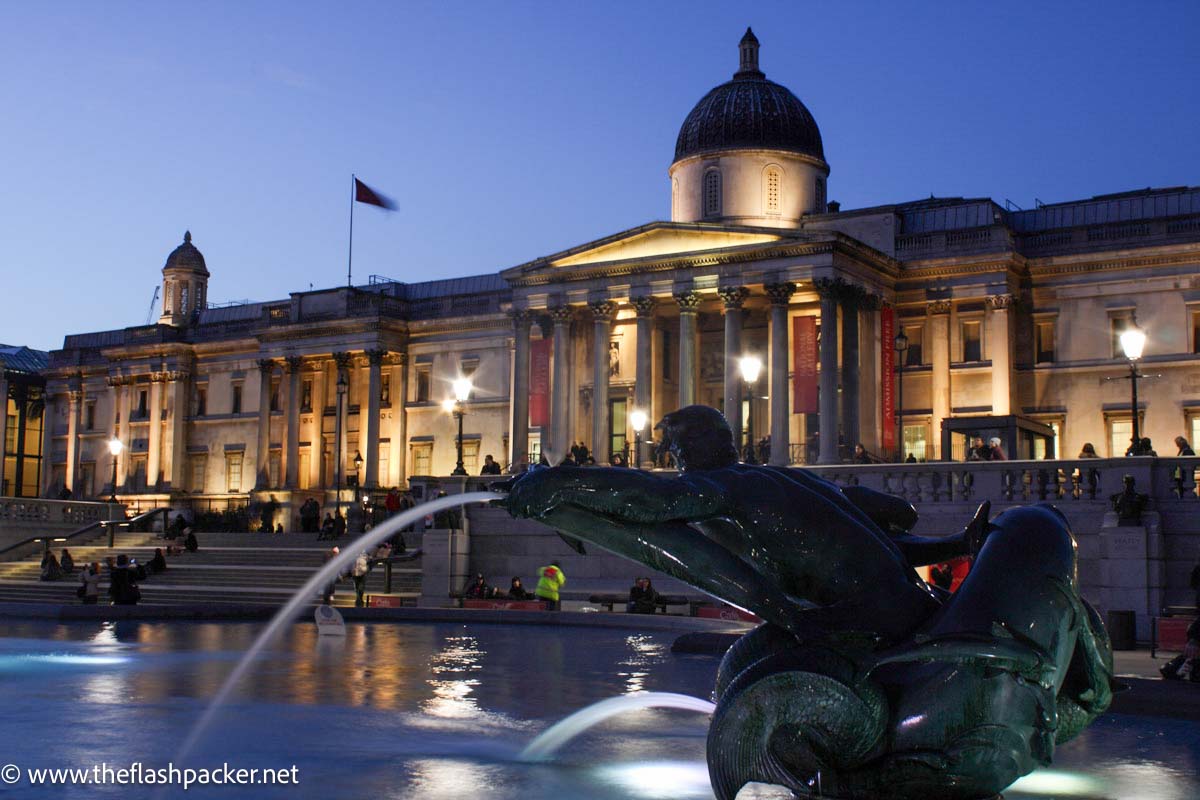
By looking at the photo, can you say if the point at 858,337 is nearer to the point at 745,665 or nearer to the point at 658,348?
the point at 658,348

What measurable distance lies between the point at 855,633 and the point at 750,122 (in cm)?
5162

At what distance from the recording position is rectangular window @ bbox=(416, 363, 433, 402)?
63.8 metres

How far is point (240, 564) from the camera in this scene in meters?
39.5

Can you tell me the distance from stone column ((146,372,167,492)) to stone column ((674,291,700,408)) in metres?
33.7

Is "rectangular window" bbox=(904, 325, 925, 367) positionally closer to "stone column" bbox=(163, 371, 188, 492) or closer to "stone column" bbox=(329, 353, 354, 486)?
"stone column" bbox=(329, 353, 354, 486)

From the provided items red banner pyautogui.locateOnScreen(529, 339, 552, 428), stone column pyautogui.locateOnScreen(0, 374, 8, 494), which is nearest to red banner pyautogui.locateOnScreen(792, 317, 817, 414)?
red banner pyautogui.locateOnScreen(529, 339, 552, 428)

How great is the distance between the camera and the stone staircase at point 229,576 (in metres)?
34.4

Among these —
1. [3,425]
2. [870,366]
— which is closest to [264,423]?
[3,425]

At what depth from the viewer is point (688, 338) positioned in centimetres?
4994

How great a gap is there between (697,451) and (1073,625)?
1739 millimetres

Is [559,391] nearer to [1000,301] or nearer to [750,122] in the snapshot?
[750,122]

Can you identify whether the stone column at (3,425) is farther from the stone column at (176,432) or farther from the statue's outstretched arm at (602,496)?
the statue's outstretched arm at (602,496)

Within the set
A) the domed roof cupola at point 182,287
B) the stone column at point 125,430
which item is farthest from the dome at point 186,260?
the stone column at point 125,430

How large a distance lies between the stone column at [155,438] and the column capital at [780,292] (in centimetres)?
3730
